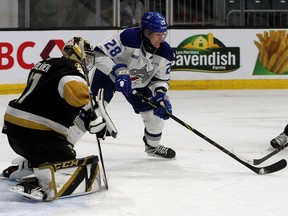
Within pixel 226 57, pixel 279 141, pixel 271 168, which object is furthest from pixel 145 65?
pixel 226 57

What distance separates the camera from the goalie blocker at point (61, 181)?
3.45 metres

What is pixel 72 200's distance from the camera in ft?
11.4

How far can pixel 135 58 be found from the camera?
4.48 meters

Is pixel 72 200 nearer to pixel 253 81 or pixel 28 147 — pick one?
pixel 28 147

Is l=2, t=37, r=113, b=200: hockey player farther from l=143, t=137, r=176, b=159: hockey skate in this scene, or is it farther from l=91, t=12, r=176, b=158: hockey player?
l=143, t=137, r=176, b=159: hockey skate

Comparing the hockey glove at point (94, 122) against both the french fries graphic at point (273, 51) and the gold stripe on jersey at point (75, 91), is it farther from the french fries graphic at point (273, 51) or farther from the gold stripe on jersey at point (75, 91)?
the french fries graphic at point (273, 51)

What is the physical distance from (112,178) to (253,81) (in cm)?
505

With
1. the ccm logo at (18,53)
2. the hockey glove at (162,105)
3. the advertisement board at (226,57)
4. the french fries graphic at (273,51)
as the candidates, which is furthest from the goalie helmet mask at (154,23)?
the french fries graphic at (273,51)

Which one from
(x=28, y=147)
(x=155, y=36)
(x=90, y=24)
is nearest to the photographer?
(x=28, y=147)

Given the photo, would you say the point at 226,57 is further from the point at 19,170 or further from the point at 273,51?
the point at 19,170

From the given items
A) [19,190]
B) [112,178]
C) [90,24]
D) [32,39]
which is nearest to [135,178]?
[112,178]

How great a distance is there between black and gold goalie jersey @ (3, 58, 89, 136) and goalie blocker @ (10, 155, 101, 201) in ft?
0.61

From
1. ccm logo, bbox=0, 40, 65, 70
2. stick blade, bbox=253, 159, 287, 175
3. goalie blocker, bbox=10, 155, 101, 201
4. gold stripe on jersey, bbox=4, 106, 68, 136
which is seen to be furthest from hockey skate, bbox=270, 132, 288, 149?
ccm logo, bbox=0, 40, 65, 70

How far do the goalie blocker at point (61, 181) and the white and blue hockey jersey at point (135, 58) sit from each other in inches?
37.5
